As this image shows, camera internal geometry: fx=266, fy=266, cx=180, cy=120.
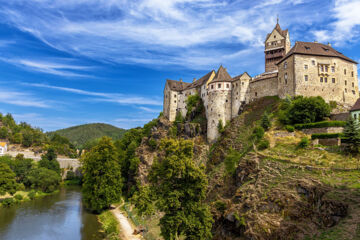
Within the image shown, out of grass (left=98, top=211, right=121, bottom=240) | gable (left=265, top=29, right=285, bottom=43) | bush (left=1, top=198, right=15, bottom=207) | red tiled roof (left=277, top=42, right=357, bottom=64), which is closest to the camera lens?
grass (left=98, top=211, right=121, bottom=240)

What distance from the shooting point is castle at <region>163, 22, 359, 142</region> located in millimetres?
48688

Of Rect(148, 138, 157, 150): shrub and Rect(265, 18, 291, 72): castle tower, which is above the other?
Rect(265, 18, 291, 72): castle tower

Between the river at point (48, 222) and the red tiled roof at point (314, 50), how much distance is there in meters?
45.9

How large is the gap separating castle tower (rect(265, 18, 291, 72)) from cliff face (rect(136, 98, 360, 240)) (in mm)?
36597

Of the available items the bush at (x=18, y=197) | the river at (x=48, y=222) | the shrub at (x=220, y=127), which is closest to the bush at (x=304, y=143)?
the shrub at (x=220, y=127)

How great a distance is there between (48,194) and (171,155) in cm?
5013

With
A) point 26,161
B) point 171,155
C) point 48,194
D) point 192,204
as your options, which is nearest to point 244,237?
point 192,204

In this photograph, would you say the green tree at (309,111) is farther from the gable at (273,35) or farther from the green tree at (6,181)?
the green tree at (6,181)

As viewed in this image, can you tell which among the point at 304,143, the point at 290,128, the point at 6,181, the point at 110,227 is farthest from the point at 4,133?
the point at 304,143

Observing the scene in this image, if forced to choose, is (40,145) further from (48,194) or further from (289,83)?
(289,83)

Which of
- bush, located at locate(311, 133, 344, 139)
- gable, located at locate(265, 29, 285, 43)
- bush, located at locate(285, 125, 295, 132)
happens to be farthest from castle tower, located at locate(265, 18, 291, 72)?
bush, located at locate(311, 133, 344, 139)

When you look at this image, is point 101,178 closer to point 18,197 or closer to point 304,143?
point 18,197

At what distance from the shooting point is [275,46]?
6875 cm

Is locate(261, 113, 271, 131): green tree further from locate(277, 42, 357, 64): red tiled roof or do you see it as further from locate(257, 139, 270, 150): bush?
locate(277, 42, 357, 64): red tiled roof
